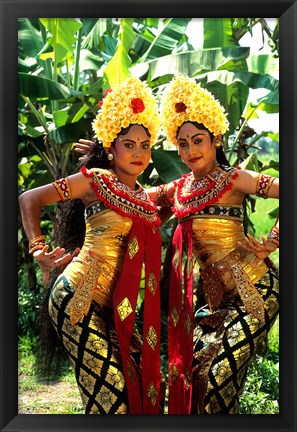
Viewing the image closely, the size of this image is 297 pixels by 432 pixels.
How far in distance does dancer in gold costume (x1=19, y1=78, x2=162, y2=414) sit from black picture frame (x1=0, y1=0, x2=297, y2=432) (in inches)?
6.6

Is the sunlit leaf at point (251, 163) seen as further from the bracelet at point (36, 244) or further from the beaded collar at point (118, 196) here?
the bracelet at point (36, 244)

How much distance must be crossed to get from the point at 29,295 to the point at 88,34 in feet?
8.00

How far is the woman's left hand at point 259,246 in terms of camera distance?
4395 mm

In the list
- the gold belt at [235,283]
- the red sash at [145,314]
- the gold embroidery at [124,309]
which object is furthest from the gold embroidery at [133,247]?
the gold belt at [235,283]

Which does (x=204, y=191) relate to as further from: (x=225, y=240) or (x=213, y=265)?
(x=213, y=265)

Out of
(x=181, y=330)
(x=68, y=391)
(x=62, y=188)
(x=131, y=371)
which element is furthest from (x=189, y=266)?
(x=68, y=391)

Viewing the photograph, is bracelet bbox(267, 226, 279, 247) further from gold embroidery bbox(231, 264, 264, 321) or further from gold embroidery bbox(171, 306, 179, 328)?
gold embroidery bbox(171, 306, 179, 328)

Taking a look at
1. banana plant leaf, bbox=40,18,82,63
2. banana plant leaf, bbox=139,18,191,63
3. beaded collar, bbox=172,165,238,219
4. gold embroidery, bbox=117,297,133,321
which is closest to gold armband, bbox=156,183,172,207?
beaded collar, bbox=172,165,238,219

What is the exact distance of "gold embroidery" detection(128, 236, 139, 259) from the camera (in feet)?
14.5

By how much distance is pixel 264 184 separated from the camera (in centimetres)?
450

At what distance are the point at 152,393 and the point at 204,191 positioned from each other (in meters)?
1.16

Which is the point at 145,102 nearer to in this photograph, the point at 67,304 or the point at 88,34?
the point at 67,304

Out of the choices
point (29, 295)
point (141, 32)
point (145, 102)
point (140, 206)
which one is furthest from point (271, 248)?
point (141, 32)

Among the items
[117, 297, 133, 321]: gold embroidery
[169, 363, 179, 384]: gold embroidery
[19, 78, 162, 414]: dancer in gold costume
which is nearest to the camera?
[19, 78, 162, 414]: dancer in gold costume
